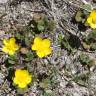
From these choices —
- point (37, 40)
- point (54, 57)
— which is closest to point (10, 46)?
point (37, 40)

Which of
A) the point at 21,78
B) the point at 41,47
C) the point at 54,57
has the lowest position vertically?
the point at 21,78

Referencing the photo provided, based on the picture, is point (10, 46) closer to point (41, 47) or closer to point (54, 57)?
point (41, 47)

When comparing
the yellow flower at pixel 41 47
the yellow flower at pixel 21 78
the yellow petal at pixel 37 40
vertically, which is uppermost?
the yellow petal at pixel 37 40

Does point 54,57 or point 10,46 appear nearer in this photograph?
point 10,46

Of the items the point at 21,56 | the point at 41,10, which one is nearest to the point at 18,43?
the point at 21,56

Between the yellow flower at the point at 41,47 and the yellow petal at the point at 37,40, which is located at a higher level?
the yellow petal at the point at 37,40

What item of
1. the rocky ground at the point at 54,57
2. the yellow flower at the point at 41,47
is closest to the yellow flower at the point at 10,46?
the rocky ground at the point at 54,57

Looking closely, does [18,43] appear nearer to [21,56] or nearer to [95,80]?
[21,56]

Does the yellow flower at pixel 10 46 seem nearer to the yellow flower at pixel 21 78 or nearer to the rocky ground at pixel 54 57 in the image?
the rocky ground at pixel 54 57
